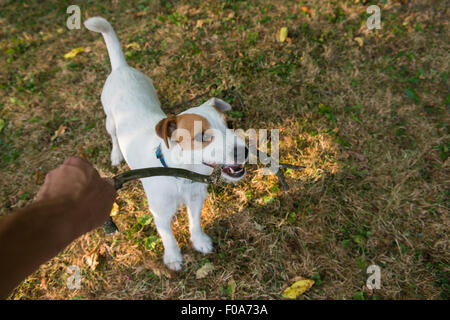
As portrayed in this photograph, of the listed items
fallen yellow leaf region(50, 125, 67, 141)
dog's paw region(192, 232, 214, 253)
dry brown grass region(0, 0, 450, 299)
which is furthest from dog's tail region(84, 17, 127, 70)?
dog's paw region(192, 232, 214, 253)

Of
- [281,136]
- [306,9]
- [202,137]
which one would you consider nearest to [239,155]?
[202,137]

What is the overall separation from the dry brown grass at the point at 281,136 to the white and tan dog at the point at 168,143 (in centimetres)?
65

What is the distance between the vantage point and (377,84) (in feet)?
14.3

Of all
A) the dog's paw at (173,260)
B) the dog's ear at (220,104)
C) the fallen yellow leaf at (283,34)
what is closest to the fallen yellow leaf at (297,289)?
the dog's paw at (173,260)

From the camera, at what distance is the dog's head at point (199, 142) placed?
86.1 inches

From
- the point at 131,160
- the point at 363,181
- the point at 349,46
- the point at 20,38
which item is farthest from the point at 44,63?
the point at 363,181

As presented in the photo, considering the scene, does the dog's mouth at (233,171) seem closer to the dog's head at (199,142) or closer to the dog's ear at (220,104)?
the dog's head at (199,142)

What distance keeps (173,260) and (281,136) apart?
2.28 m

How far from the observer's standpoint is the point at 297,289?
2926mm

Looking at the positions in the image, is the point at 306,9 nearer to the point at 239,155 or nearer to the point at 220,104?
the point at 220,104

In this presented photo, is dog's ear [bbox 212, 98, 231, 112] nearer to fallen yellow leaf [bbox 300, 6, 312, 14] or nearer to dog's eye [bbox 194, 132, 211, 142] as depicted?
dog's eye [bbox 194, 132, 211, 142]

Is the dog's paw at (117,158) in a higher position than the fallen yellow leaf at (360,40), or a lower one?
lower

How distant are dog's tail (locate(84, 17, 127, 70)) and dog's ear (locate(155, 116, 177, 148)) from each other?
5.83 feet
